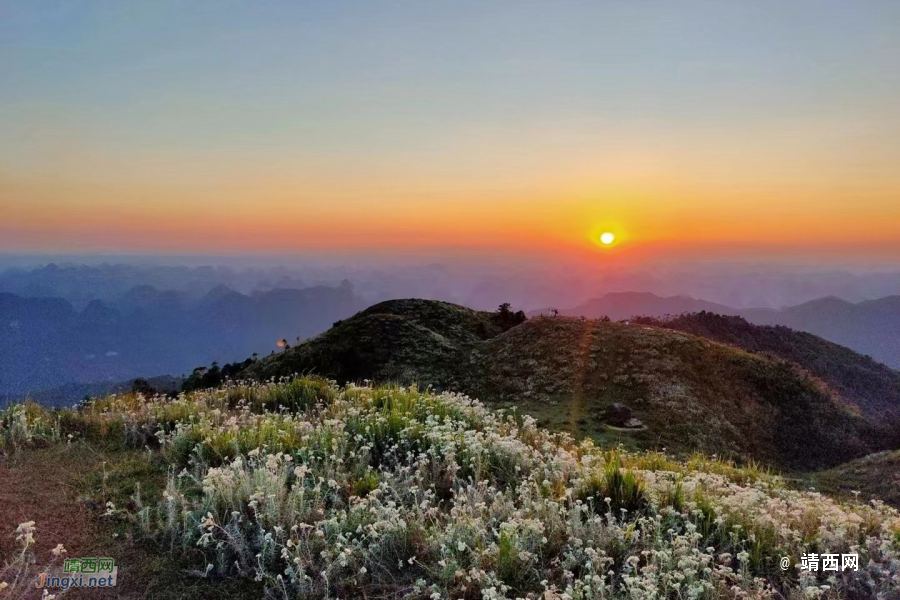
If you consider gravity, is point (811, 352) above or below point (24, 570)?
below

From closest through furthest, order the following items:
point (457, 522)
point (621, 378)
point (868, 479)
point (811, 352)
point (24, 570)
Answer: point (24, 570) → point (457, 522) → point (868, 479) → point (621, 378) → point (811, 352)

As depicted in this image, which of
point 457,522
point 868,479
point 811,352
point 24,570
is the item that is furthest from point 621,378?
point 811,352

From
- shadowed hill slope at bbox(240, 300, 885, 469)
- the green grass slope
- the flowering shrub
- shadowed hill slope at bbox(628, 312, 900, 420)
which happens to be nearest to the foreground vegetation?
the flowering shrub

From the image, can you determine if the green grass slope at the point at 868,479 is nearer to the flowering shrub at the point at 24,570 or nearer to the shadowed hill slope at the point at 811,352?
the flowering shrub at the point at 24,570

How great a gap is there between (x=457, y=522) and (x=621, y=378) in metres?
15.9

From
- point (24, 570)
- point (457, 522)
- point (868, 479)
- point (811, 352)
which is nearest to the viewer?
point (24, 570)

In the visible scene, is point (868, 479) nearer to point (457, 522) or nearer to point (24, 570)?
point (457, 522)

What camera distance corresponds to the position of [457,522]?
605cm

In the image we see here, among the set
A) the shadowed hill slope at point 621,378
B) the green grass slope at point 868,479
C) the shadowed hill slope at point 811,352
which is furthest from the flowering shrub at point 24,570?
the shadowed hill slope at point 811,352

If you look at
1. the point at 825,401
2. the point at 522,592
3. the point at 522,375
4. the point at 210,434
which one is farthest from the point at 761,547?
the point at 825,401

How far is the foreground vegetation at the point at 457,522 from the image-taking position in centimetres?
548

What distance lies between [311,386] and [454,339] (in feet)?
49.4

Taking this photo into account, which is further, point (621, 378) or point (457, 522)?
point (621, 378)

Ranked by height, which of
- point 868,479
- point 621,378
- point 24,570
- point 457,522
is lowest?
point 868,479
